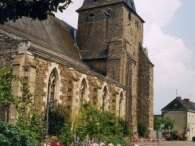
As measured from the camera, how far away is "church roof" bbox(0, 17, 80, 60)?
3025 centimetres

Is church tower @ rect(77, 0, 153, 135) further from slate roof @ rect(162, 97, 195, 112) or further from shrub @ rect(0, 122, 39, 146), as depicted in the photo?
Result: slate roof @ rect(162, 97, 195, 112)

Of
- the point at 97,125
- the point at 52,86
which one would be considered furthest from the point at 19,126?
the point at 52,86

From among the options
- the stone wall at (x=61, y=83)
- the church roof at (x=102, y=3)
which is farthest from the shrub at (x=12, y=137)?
the church roof at (x=102, y=3)

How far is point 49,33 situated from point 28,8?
1139 inches

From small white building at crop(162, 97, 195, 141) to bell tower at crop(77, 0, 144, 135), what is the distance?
33.3 m

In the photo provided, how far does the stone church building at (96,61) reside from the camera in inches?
1154

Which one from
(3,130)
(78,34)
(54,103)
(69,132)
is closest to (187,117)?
(78,34)

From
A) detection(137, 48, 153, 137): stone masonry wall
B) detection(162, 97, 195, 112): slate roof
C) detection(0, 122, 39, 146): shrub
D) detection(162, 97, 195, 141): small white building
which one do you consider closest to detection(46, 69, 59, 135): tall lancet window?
detection(137, 48, 153, 137): stone masonry wall

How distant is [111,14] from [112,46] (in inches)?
148

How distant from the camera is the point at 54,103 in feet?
95.3

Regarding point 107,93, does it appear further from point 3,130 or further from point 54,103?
point 3,130

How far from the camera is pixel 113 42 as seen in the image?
136 ft

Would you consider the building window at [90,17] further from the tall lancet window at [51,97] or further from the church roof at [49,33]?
the tall lancet window at [51,97]

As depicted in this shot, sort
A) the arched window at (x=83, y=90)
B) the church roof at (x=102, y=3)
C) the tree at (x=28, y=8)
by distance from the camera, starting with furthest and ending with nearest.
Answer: the church roof at (x=102, y=3) → the arched window at (x=83, y=90) → the tree at (x=28, y=8)
